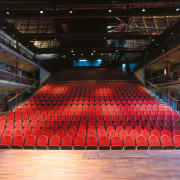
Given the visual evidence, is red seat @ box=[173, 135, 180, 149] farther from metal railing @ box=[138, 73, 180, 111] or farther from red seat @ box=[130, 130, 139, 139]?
metal railing @ box=[138, 73, 180, 111]

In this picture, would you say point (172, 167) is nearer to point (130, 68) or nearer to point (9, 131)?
point (9, 131)

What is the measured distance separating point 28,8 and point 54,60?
→ 995 cm

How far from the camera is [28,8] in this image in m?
6.32

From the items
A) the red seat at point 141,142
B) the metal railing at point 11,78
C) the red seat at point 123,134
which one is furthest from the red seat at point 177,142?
the metal railing at point 11,78

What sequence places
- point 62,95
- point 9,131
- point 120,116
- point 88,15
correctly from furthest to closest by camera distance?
point 62,95, point 88,15, point 120,116, point 9,131

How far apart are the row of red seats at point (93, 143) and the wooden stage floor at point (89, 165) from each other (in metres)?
0.50

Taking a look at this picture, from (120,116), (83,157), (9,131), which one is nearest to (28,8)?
(9,131)

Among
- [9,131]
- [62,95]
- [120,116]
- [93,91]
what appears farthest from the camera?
[93,91]

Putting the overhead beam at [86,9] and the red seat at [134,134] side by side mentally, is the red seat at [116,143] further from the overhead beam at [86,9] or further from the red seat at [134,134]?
the overhead beam at [86,9]

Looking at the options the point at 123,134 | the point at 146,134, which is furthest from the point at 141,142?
the point at 123,134

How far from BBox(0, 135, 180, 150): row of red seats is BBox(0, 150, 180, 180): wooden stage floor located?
50 cm

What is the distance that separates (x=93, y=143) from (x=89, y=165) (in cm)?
105

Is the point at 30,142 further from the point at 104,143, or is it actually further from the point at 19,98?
the point at 19,98

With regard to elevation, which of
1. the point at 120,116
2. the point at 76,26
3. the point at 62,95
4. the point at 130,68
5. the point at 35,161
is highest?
the point at 76,26
